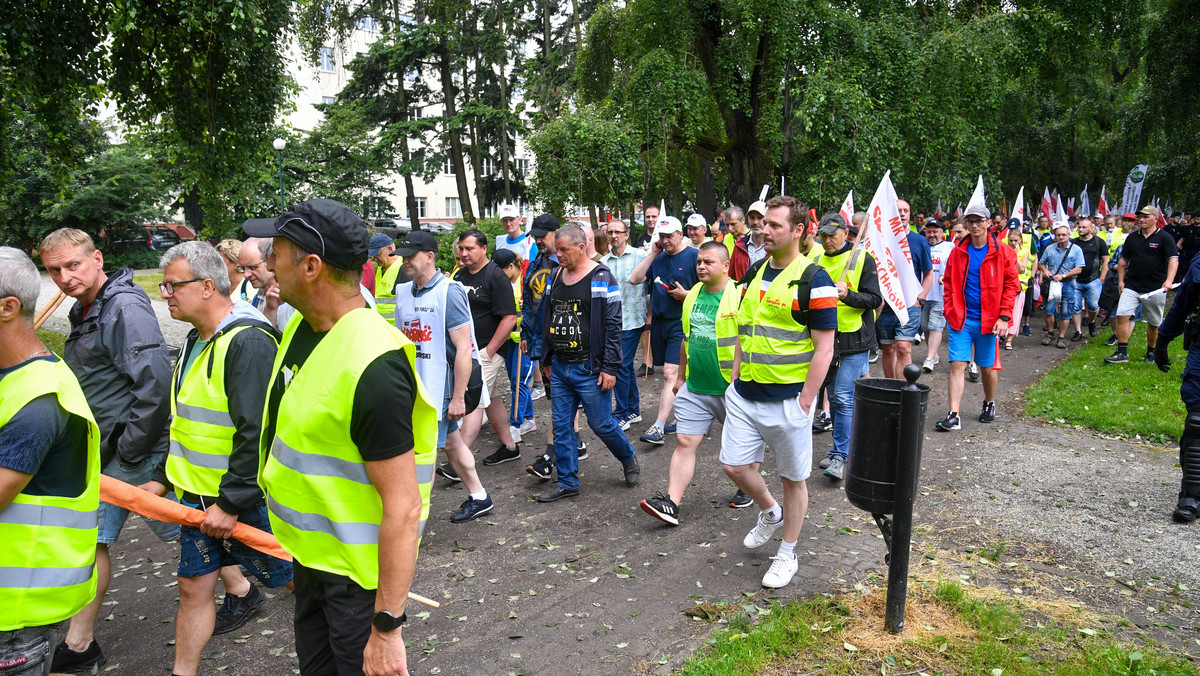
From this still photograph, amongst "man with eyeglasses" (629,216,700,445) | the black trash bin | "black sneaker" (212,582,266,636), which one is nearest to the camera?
the black trash bin

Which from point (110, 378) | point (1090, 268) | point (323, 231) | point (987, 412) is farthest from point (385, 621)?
point (1090, 268)

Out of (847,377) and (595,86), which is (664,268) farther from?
(595,86)

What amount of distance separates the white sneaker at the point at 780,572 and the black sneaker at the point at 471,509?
2.24 metres

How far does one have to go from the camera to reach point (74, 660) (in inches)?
152

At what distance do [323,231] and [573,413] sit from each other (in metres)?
4.13

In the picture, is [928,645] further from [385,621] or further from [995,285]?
[995,285]

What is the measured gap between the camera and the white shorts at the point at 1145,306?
10805mm

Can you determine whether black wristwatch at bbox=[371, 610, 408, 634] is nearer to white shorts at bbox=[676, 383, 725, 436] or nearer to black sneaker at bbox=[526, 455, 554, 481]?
white shorts at bbox=[676, 383, 725, 436]

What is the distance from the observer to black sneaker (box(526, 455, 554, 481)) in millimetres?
6559

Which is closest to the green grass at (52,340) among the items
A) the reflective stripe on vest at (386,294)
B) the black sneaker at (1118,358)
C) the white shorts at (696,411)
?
the reflective stripe on vest at (386,294)

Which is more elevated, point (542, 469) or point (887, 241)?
point (887, 241)

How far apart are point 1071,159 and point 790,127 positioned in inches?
887

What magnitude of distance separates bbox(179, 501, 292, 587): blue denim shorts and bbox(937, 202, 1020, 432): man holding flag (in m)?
6.59

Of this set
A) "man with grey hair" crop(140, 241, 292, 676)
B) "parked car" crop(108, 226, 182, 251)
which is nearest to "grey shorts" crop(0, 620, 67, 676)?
"man with grey hair" crop(140, 241, 292, 676)
